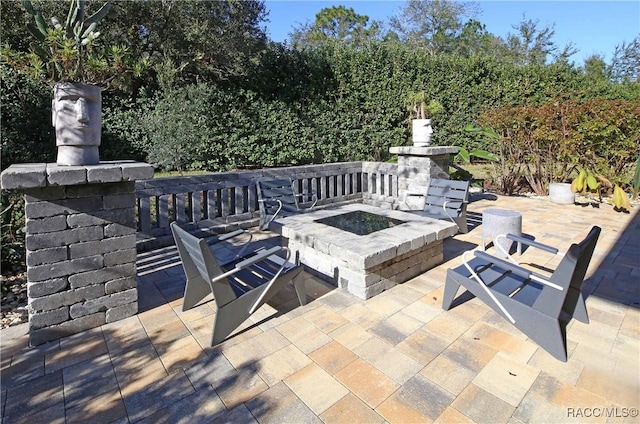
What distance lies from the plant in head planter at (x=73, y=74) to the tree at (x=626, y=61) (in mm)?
24833

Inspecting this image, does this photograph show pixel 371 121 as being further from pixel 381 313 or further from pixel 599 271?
pixel 381 313

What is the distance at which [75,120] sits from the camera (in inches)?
95.4

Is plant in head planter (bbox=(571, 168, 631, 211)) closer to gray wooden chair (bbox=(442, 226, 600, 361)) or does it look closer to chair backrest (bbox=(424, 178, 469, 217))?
chair backrest (bbox=(424, 178, 469, 217))

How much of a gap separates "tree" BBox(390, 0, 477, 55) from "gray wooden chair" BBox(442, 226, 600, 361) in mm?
23338

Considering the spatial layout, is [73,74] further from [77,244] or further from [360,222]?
[360,222]

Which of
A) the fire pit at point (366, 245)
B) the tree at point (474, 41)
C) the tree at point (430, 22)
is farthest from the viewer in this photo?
the tree at point (474, 41)

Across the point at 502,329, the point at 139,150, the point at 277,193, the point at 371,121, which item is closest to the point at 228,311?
the point at 502,329

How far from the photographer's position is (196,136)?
25.0ft

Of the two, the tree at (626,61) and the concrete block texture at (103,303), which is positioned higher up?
the tree at (626,61)

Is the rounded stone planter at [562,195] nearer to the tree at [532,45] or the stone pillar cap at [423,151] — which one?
the stone pillar cap at [423,151]

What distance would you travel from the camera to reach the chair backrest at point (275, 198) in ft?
15.8

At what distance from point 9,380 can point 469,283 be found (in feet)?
9.54

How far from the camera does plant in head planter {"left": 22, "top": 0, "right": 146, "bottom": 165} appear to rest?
2338 mm
